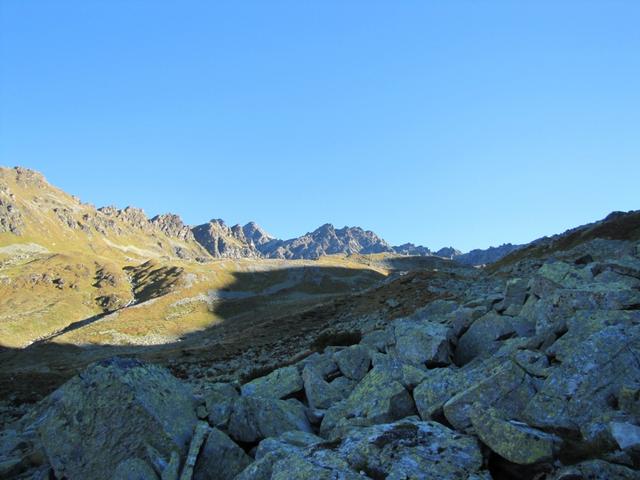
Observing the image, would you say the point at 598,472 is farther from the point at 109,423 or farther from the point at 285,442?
the point at 109,423

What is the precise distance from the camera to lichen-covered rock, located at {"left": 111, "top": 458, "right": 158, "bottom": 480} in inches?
458

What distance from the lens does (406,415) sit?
12398mm

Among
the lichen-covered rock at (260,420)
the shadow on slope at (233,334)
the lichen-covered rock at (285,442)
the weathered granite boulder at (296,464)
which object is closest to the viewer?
the weathered granite boulder at (296,464)

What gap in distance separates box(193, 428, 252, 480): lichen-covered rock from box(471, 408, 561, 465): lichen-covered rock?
237 inches

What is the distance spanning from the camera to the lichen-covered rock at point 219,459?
11625 millimetres

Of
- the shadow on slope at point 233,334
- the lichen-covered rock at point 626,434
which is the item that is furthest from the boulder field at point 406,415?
the shadow on slope at point 233,334

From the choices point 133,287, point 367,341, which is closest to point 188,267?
point 133,287

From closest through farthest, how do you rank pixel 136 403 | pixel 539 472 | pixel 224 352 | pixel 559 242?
pixel 539 472
pixel 136 403
pixel 224 352
pixel 559 242

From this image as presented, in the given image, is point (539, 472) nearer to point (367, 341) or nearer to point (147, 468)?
point (147, 468)

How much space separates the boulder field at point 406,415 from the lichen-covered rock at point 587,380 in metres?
0.03

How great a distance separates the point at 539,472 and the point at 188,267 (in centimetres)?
19389

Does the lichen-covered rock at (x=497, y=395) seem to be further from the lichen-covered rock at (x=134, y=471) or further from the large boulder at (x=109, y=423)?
the lichen-covered rock at (x=134, y=471)

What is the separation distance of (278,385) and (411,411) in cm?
712

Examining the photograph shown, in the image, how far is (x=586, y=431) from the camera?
9.13 m
